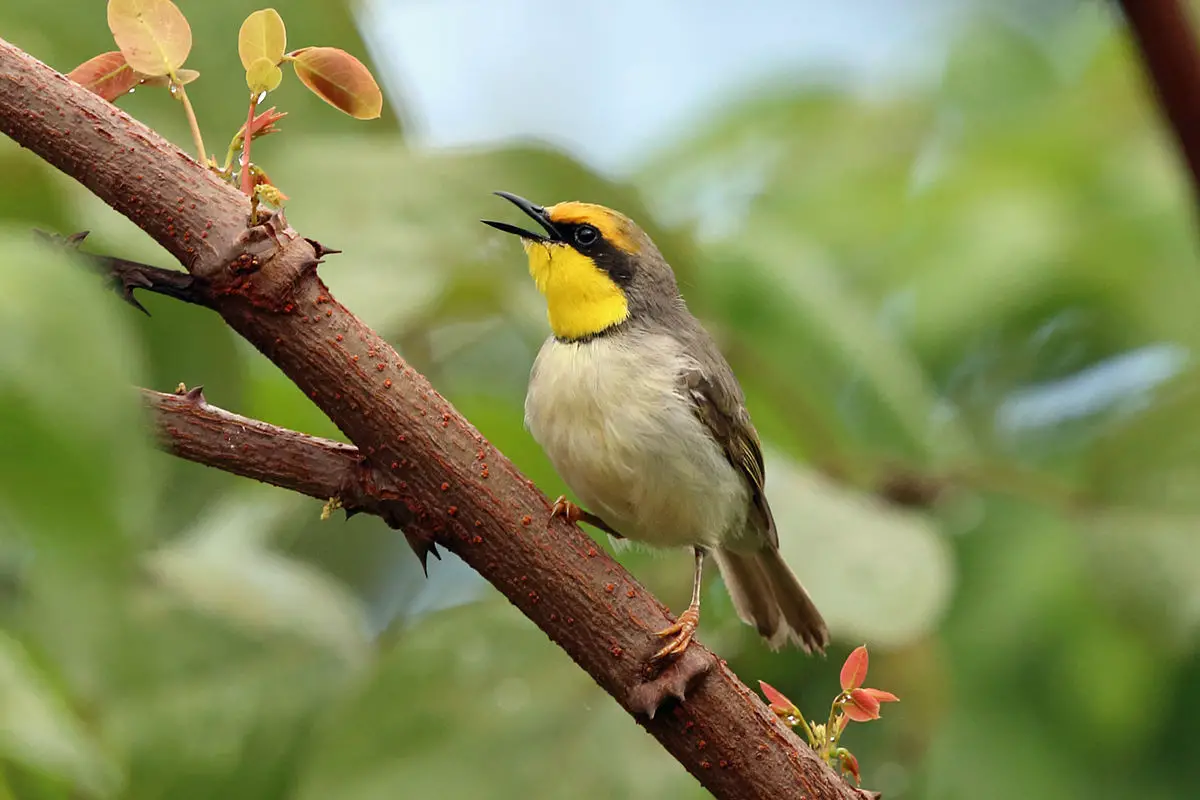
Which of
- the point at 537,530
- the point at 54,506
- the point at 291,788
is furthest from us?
the point at 291,788

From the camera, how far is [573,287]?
3105mm

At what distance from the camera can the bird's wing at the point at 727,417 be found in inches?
113

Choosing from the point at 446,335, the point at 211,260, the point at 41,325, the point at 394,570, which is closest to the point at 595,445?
the point at 446,335

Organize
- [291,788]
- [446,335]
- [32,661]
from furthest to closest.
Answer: [446,335]
[291,788]
[32,661]

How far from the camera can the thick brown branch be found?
199 centimetres

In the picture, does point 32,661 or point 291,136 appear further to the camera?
point 291,136

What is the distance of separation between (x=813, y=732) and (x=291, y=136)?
151 centimetres

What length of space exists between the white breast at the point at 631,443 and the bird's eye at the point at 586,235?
347 millimetres

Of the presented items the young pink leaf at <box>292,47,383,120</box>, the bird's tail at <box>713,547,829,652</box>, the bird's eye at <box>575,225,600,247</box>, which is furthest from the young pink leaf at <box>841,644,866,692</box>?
the bird's eye at <box>575,225,600,247</box>

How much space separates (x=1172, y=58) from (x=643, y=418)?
47.7 inches

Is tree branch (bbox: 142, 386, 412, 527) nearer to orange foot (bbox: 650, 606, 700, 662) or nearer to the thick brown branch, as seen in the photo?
orange foot (bbox: 650, 606, 700, 662)

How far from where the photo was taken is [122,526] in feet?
2.20

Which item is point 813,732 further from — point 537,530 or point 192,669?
point 192,669

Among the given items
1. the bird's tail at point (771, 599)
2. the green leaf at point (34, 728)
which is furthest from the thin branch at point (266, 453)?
the bird's tail at point (771, 599)
